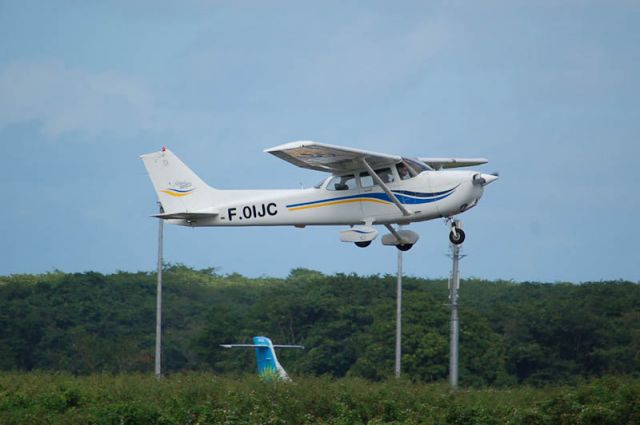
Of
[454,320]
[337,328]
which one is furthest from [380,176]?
[337,328]

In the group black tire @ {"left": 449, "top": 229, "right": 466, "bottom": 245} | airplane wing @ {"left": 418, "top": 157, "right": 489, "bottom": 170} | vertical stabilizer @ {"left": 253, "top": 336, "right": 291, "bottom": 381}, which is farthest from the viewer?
vertical stabilizer @ {"left": 253, "top": 336, "right": 291, "bottom": 381}

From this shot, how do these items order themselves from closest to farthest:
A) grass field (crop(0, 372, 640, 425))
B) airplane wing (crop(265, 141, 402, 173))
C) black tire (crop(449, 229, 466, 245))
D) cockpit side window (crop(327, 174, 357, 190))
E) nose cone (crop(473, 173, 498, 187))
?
grass field (crop(0, 372, 640, 425)) → airplane wing (crop(265, 141, 402, 173)) → nose cone (crop(473, 173, 498, 187)) → black tire (crop(449, 229, 466, 245)) → cockpit side window (crop(327, 174, 357, 190))

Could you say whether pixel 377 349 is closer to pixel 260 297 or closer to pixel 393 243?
pixel 260 297

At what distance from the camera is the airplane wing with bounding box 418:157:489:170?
32.6m

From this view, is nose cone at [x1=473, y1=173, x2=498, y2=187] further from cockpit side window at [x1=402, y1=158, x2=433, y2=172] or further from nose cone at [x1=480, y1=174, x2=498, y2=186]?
cockpit side window at [x1=402, y1=158, x2=433, y2=172]

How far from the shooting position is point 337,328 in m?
71.1

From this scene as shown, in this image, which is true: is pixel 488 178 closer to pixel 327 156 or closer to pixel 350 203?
pixel 350 203

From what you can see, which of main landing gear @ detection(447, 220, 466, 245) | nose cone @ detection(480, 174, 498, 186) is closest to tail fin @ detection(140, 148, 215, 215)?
main landing gear @ detection(447, 220, 466, 245)

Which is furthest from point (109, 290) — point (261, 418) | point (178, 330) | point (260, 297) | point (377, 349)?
point (261, 418)

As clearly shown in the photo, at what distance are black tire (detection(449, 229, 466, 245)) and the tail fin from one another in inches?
257

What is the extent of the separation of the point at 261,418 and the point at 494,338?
39481mm

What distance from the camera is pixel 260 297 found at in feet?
290

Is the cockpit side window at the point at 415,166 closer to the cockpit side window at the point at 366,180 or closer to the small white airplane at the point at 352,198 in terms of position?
the small white airplane at the point at 352,198

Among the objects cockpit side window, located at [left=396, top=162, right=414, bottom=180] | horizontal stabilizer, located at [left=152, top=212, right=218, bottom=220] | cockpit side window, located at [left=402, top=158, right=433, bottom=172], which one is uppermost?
cockpit side window, located at [left=402, top=158, right=433, bottom=172]
